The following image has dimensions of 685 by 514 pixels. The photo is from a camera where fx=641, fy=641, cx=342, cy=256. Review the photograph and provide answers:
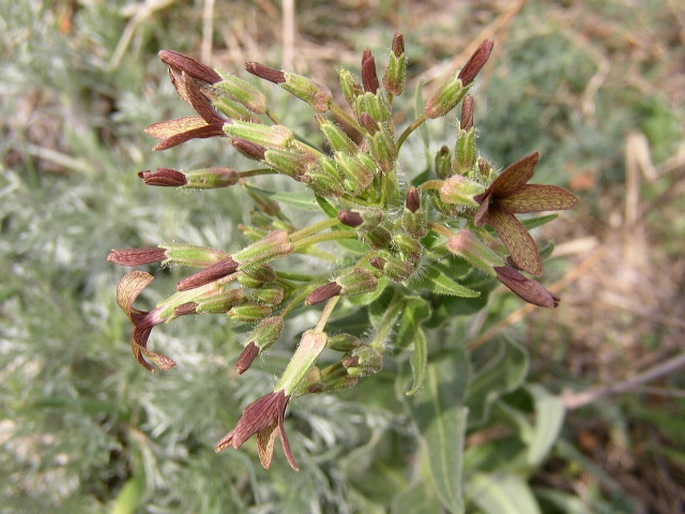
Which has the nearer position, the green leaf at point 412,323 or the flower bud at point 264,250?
the flower bud at point 264,250

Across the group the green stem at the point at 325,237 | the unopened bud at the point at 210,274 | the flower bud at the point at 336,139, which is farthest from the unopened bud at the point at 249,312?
the flower bud at the point at 336,139

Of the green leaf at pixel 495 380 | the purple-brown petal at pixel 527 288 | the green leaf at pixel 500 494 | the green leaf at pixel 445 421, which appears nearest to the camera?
the purple-brown petal at pixel 527 288

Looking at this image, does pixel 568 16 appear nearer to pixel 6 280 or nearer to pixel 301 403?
pixel 301 403

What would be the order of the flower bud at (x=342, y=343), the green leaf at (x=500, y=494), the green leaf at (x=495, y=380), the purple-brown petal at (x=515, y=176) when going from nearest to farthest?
the purple-brown petal at (x=515, y=176) < the flower bud at (x=342, y=343) < the green leaf at (x=495, y=380) < the green leaf at (x=500, y=494)

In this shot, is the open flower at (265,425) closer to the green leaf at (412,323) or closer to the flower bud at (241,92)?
the green leaf at (412,323)

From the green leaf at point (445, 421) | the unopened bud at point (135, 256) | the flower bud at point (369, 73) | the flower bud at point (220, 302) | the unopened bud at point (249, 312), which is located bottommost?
the green leaf at point (445, 421)

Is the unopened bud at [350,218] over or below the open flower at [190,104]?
below

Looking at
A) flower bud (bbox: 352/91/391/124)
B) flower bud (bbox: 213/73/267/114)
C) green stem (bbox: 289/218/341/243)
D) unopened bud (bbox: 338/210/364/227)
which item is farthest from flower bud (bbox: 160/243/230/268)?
flower bud (bbox: 352/91/391/124)
